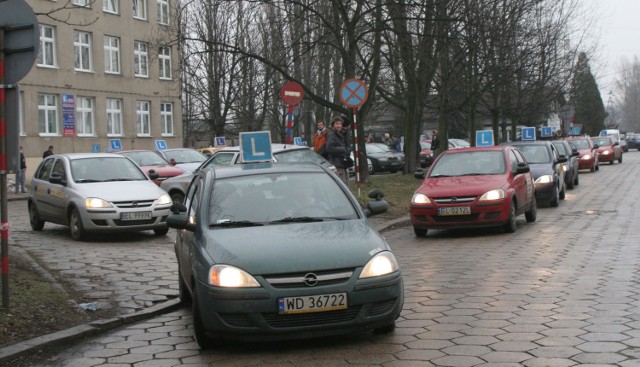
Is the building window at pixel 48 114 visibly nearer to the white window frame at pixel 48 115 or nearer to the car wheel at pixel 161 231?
the white window frame at pixel 48 115

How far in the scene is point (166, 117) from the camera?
50594 millimetres

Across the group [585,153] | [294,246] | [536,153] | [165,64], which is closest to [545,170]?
[536,153]

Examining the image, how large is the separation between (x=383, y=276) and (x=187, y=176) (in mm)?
12794

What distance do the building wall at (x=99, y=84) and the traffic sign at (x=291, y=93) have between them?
61.8 feet

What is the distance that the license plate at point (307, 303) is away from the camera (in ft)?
19.3

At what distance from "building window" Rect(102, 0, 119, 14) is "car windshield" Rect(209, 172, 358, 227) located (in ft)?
131

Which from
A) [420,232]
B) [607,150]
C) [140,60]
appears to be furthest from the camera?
[140,60]

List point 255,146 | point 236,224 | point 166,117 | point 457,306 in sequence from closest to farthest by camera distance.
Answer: point 236,224
point 457,306
point 255,146
point 166,117

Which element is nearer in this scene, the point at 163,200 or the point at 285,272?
the point at 285,272

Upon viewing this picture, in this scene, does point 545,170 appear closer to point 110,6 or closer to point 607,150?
point 607,150

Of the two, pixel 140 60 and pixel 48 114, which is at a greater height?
pixel 140 60

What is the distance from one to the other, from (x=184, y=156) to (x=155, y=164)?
3557 millimetres

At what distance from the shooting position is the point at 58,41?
41562mm

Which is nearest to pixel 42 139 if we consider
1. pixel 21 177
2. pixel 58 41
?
pixel 58 41
